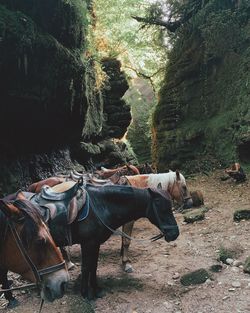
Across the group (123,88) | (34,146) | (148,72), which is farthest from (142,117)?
(34,146)

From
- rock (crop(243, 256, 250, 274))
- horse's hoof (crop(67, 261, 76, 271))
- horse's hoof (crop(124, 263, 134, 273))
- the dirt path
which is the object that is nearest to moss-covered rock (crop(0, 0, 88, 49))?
the dirt path

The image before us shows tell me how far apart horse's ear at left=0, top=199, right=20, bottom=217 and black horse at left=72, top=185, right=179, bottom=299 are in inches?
88.6

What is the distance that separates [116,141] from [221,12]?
28.3 feet

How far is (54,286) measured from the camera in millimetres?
2941

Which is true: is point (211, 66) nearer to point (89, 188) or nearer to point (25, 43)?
point (25, 43)

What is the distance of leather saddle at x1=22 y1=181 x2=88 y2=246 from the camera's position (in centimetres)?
443

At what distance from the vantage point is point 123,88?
69.4ft

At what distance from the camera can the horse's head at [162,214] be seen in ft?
18.1

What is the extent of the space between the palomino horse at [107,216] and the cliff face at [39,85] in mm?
4723

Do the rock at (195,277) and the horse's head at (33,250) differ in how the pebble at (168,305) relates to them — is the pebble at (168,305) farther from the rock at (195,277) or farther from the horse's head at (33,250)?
Answer: the horse's head at (33,250)

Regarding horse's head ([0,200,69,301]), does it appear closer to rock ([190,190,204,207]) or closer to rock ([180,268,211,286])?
rock ([180,268,211,286])

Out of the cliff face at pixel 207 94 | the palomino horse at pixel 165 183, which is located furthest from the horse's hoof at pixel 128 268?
the cliff face at pixel 207 94

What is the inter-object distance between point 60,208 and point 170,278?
234 centimetres

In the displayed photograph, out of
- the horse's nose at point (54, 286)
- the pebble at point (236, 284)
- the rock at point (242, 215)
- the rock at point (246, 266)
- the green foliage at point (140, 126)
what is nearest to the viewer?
the horse's nose at point (54, 286)
